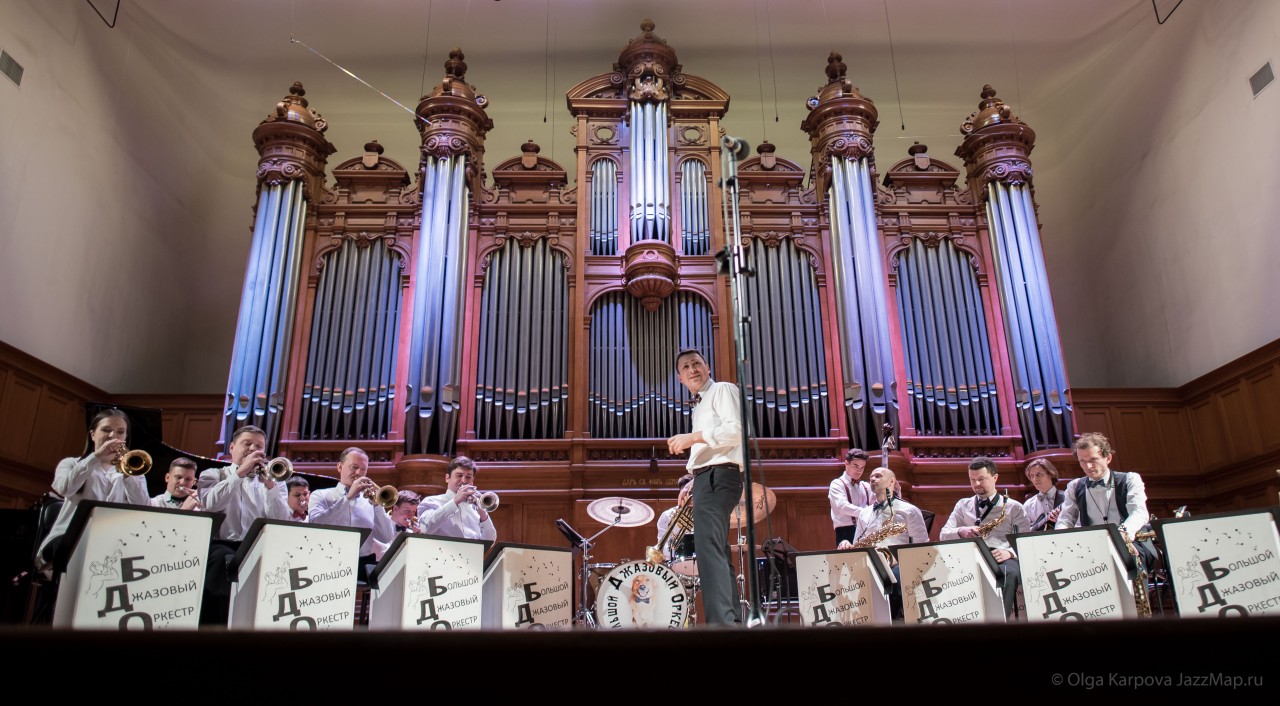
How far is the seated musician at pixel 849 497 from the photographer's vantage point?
20.1 ft

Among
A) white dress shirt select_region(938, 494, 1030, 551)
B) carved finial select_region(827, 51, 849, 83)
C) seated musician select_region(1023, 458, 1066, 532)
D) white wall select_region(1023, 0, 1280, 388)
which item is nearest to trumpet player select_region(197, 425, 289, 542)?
white dress shirt select_region(938, 494, 1030, 551)

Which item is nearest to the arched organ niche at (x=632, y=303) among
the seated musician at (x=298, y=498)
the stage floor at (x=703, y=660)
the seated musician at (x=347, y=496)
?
the seated musician at (x=298, y=498)

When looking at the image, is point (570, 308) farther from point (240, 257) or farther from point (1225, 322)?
point (1225, 322)

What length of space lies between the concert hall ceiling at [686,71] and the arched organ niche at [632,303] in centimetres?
152

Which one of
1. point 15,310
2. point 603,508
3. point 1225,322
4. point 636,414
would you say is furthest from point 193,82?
point 1225,322

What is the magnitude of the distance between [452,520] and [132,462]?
6.06 ft

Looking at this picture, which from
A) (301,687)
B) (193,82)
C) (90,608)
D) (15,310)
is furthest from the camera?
(193,82)

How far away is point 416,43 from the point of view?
998cm

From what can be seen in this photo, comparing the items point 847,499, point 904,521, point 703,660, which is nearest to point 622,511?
point 847,499

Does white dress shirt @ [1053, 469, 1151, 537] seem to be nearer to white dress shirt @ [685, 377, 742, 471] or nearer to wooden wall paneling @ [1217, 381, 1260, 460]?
white dress shirt @ [685, 377, 742, 471]

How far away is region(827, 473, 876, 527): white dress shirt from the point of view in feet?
20.0

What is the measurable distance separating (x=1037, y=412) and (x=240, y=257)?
8683mm

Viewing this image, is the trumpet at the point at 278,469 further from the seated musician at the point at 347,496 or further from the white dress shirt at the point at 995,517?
the white dress shirt at the point at 995,517

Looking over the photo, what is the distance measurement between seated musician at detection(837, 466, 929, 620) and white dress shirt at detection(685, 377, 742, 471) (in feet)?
6.27
